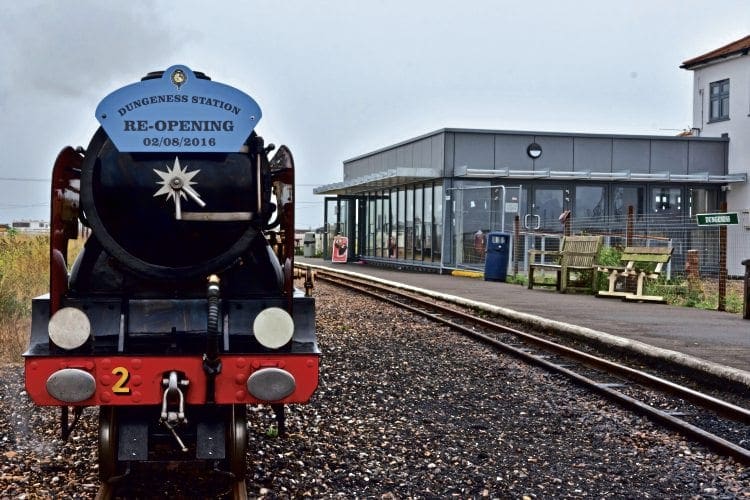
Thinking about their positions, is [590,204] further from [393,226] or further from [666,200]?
[393,226]

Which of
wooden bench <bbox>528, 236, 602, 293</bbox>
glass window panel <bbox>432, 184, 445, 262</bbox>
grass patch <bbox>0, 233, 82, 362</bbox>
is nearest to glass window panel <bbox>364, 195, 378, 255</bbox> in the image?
glass window panel <bbox>432, 184, 445, 262</bbox>

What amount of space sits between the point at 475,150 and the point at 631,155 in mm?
4943

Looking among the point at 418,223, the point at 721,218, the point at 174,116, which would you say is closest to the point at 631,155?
the point at 418,223

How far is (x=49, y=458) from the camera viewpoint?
4.78 metres

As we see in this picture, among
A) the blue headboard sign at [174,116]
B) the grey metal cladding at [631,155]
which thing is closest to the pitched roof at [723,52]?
the grey metal cladding at [631,155]

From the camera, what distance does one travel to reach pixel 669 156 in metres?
26.1

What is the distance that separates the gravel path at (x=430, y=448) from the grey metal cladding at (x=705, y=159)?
20.9m

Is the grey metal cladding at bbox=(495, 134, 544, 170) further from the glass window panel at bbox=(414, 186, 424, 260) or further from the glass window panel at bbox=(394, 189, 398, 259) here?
the glass window panel at bbox=(394, 189, 398, 259)

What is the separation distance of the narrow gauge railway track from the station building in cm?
1093

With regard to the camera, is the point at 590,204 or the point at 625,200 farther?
the point at 625,200

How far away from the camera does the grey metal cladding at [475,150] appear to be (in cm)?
Answer: 2427

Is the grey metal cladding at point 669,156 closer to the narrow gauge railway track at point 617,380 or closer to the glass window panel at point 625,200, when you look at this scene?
the glass window panel at point 625,200

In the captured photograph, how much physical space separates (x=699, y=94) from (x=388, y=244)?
1208cm

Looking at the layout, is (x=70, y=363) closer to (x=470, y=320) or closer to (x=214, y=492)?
(x=214, y=492)
